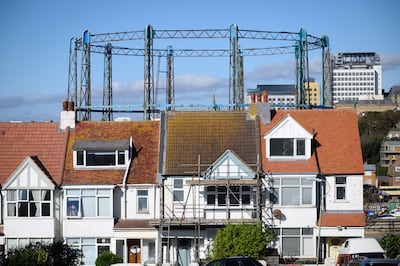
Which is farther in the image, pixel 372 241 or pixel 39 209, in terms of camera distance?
pixel 39 209

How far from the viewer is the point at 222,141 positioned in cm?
4503

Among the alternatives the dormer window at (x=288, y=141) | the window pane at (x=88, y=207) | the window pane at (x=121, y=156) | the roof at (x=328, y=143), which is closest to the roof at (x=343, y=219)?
the roof at (x=328, y=143)

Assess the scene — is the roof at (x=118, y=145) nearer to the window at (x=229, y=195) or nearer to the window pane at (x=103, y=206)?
the window pane at (x=103, y=206)

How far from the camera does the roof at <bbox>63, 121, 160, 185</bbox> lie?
43812mm

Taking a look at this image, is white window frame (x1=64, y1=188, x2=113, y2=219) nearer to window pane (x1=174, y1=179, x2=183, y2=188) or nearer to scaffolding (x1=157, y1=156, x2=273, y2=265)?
scaffolding (x1=157, y1=156, x2=273, y2=265)

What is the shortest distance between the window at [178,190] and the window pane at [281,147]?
5.12 meters

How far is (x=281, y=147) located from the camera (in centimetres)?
4400

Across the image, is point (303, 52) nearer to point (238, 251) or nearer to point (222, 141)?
point (222, 141)

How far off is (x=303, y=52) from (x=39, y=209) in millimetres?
41070

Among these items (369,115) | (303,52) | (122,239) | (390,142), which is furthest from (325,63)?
(369,115)

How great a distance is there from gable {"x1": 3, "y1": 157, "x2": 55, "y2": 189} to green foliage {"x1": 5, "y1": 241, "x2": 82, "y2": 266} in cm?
554

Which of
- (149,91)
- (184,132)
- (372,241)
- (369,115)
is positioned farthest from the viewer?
(369,115)

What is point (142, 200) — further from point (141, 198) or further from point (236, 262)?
point (236, 262)

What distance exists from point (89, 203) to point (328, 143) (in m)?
13.4
